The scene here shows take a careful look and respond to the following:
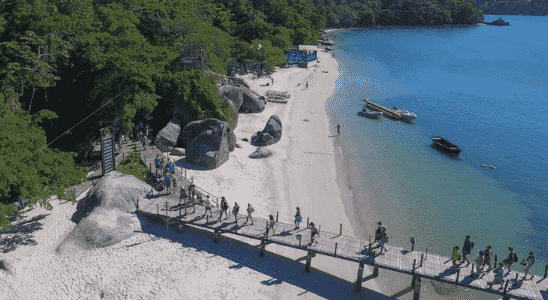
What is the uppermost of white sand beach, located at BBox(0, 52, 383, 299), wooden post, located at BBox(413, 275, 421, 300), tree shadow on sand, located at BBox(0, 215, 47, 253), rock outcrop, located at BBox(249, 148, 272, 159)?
rock outcrop, located at BBox(249, 148, 272, 159)

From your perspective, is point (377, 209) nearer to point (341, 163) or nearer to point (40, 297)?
point (341, 163)

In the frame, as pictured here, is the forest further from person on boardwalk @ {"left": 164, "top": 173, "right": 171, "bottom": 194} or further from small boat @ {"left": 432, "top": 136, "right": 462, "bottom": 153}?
small boat @ {"left": 432, "top": 136, "right": 462, "bottom": 153}

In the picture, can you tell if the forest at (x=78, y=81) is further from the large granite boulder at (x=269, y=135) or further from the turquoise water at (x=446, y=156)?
the turquoise water at (x=446, y=156)

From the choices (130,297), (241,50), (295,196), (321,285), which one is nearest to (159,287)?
(130,297)

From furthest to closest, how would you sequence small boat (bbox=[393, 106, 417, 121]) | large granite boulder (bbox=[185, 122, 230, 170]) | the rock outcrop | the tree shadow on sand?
small boat (bbox=[393, 106, 417, 121]), the rock outcrop, large granite boulder (bbox=[185, 122, 230, 170]), the tree shadow on sand

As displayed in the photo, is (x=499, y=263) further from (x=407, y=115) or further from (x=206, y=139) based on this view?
(x=407, y=115)

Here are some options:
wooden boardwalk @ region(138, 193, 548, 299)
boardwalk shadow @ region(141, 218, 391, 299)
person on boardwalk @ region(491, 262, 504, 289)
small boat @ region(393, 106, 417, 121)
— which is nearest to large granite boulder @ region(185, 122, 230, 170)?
wooden boardwalk @ region(138, 193, 548, 299)
